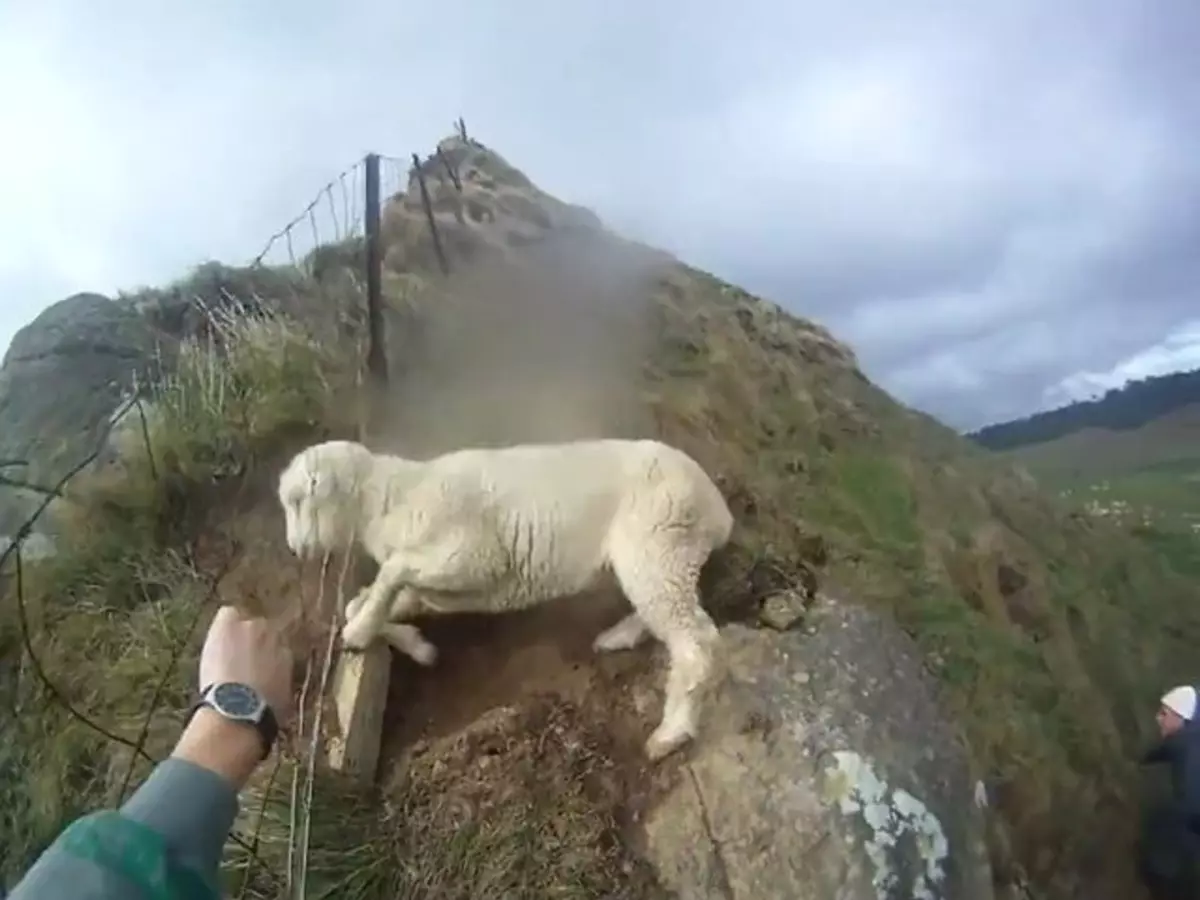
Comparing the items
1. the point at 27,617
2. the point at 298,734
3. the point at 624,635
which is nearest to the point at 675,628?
the point at 624,635

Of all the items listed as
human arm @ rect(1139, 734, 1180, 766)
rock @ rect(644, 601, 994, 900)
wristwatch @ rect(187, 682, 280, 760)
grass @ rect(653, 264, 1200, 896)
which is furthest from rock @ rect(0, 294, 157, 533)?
human arm @ rect(1139, 734, 1180, 766)

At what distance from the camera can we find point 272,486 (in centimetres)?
421

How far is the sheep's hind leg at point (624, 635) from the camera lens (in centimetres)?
341

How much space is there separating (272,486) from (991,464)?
12.0 feet

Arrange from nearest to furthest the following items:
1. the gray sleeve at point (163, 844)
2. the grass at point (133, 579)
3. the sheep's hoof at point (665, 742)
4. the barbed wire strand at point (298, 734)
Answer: the gray sleeve at point (163, 844) < the barbed wire strand at point (298, 734) < the sheep's hoof at point (665, 742) < the grass at point (133, 579)

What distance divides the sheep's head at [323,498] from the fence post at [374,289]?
1.15 m

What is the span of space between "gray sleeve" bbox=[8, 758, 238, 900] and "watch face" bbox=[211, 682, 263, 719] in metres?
0.12

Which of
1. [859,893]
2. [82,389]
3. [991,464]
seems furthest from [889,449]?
[82,389]

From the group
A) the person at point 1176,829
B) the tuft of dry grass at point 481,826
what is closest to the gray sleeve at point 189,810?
the tuft of dry grass at point 481,826

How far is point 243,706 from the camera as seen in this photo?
1.59 m

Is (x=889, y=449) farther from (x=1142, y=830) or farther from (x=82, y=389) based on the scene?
(x=82, y=389)

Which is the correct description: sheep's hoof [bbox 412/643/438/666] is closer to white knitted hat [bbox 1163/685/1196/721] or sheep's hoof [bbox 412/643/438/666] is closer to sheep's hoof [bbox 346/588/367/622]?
sheep's hoof [bbox 346/588/367/622]

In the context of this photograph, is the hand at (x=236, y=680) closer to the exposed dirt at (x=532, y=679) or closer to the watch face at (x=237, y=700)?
the watch face at (x=237, y=700)

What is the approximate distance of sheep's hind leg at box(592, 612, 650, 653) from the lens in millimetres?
3410
